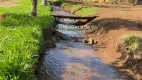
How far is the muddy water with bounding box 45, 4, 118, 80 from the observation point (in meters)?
16.2

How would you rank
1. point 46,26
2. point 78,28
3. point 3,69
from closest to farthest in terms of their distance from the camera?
point 3,69
point 46,26
point 78,28

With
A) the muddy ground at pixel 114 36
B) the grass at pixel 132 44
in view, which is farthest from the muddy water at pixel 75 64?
the grass at pixel 132 44

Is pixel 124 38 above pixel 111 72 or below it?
above

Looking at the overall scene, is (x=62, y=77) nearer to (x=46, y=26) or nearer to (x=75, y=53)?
(x=75, y=53)

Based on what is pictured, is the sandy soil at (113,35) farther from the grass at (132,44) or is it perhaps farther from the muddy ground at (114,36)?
the grass at (132,44)

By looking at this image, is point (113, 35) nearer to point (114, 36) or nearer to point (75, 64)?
point (114, 36)

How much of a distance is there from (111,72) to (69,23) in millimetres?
15418

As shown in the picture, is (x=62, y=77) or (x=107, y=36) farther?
(x=107, y=36)

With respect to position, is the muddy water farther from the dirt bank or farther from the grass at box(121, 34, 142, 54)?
the grass at box(121, 34, 142, 54)

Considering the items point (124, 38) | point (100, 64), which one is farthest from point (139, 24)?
point (100, 64)

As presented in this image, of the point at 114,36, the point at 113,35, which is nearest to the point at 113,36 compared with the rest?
the point at 114,36

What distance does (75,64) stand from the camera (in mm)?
18125

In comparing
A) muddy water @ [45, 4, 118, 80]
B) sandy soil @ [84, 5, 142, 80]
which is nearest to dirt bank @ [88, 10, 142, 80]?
sandy soil @ [84, 5, 142, 80]

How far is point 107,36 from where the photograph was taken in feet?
79.5
